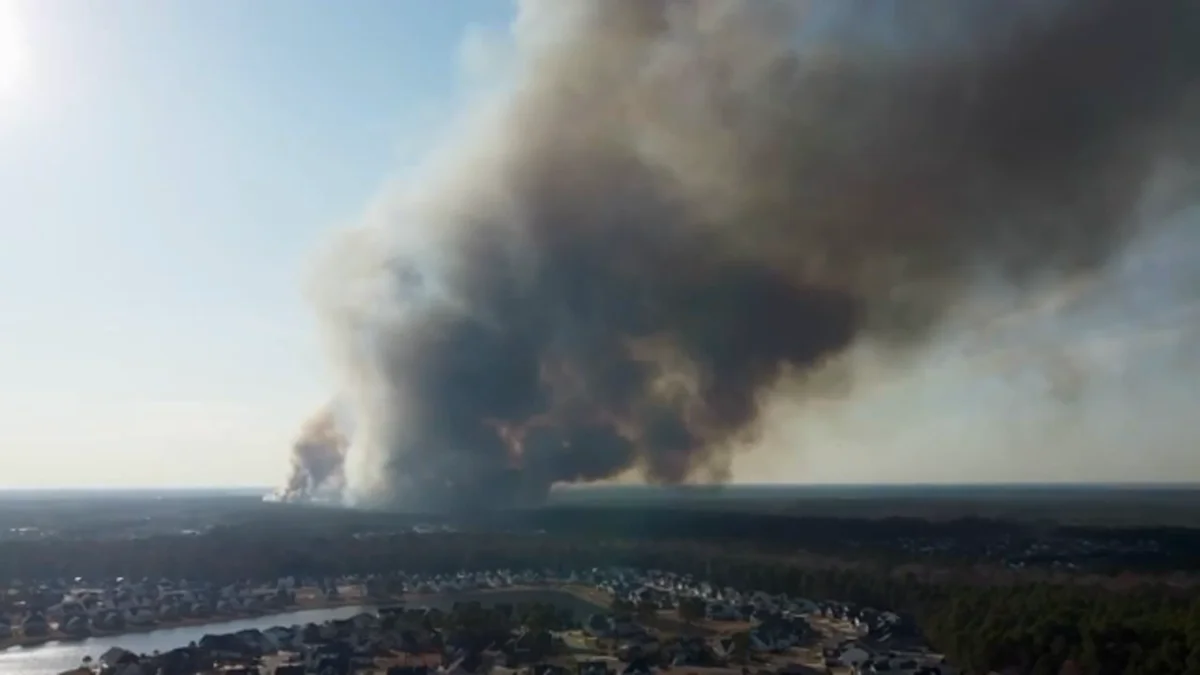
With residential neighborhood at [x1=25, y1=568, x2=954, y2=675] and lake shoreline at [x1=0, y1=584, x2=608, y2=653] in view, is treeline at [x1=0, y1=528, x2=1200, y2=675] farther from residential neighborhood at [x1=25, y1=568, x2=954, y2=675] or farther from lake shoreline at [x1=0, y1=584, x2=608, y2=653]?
lake shoreline at [x1=0, y1=584, x2=608, y2=653]

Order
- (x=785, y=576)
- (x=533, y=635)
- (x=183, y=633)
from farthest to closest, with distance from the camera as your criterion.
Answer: (x=785, y=576), (x=183, y=633), (x=533, y=635)

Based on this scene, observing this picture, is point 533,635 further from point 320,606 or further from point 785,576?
point 785,576

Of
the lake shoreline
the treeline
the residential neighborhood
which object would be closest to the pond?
the lake shoreline

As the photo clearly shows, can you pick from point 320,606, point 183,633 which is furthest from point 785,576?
point 183,633

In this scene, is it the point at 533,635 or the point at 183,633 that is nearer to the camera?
the point at 533,635

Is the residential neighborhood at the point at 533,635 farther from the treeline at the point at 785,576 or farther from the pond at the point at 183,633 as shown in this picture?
the treeline at the point at 785,576

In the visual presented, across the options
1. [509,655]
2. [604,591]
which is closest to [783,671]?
[509,655]

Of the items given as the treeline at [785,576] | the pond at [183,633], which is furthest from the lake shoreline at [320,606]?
the treeline at [785,576]
